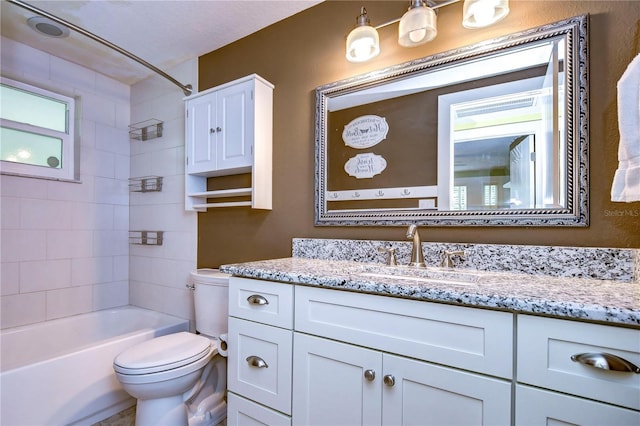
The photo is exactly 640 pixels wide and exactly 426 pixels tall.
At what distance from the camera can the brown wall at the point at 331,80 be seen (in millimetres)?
1067

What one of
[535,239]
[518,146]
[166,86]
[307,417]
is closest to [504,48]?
[518,146]

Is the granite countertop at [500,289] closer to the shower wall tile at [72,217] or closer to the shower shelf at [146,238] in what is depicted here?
the shower shelf at [146,238]

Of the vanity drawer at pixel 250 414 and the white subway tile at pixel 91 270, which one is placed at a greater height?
the white subway tile at pixel 91 270

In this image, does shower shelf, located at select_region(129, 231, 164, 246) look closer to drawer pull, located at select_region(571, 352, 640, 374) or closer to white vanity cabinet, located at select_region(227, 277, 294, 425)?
white vanity cabinet, located at select_region(227, 277, 294, 425)

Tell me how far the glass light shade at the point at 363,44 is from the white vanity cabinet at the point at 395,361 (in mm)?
1113

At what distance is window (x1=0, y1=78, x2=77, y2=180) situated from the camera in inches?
80.0

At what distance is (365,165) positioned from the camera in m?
1.57

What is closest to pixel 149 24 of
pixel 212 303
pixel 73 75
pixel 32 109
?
pixel 73 75

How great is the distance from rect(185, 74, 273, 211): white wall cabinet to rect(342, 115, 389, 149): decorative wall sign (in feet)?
1.72

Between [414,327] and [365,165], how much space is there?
2.94 ft

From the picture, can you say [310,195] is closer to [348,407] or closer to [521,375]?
[348,407]

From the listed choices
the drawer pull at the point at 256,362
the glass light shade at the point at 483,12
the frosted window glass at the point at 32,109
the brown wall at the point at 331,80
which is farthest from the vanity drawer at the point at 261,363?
the frosted window glass at the point at 32,109

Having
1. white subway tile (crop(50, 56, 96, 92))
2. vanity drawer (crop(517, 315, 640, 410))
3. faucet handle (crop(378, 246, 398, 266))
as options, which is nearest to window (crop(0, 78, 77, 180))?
white subway tile (crop(50, 56, 96, 92))

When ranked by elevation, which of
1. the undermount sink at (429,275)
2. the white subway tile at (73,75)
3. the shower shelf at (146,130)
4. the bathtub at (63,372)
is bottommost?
the bathtub at (63,372)
